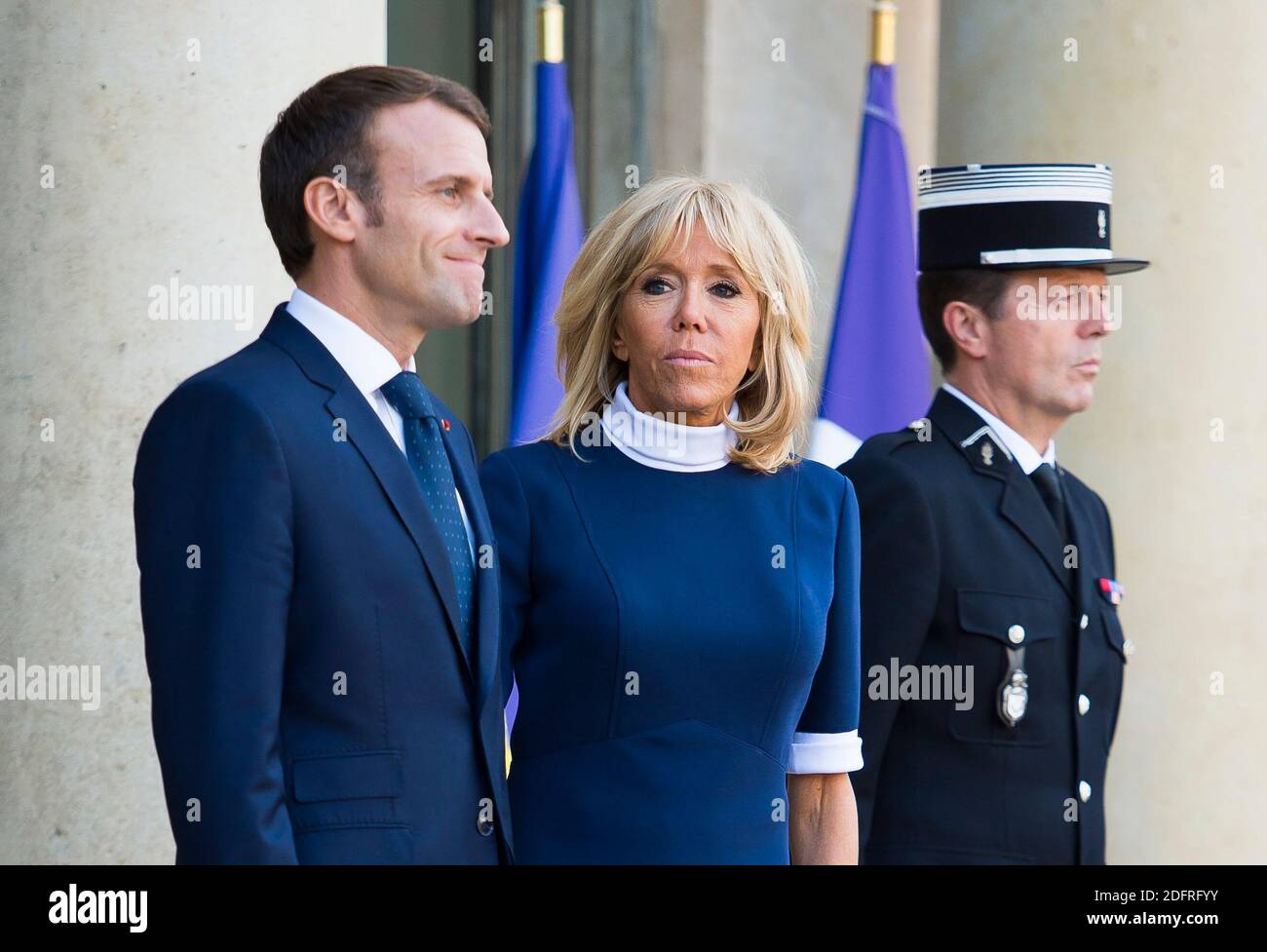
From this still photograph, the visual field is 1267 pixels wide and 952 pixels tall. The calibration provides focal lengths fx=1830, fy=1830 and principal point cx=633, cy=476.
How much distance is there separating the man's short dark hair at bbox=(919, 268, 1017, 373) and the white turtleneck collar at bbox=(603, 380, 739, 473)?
1.19 metres

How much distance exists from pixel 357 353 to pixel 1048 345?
1895mm

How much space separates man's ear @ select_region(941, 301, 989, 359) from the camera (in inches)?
167

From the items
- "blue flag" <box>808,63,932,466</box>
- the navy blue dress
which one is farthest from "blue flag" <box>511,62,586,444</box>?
the navy blue dress

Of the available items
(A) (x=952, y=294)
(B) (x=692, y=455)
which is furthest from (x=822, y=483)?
(A) (x=952, y=294)

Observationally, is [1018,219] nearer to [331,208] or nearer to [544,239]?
[544,239]

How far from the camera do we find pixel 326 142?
2.90 meters

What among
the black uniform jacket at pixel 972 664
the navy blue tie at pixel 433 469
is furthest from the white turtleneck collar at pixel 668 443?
the black uniform jacket at pixel 972 664

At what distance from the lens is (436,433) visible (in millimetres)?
2941

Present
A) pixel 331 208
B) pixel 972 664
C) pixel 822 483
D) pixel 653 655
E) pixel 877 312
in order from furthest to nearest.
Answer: pixel 877 312 < pixel 972 664 < pixel 822 483 < pixel 653 655 < pixel 331 208

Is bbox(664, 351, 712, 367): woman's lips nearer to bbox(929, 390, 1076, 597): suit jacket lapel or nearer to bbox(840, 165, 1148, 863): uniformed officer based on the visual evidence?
bbox(840, 165, 1148, 863): uniformed officer

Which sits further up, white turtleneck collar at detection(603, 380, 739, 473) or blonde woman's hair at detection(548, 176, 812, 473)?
blonde woman's hair at detection(548, 176, 812, 473)

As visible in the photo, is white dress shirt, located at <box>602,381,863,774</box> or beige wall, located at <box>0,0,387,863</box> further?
beige wall, located at <box>0,0,387,863</box>

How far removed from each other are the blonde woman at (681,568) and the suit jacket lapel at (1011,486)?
0.88 m

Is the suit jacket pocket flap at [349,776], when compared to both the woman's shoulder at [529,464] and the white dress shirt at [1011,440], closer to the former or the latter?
the woman's shoulder at [529,464]
